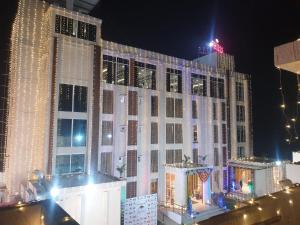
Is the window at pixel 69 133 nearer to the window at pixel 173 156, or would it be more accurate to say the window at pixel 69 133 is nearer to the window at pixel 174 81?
the window at pixel 173 156

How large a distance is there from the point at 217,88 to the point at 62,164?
17606 mm

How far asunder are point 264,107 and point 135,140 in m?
18.2

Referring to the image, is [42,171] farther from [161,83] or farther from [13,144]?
[161,83]

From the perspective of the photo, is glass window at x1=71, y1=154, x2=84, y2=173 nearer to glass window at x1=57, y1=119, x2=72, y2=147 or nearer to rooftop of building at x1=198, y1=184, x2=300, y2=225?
glass window at x1=57, y1=119, x2=72, y2=147

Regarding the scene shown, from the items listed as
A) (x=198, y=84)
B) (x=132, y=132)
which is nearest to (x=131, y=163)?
(x=132, y=132)

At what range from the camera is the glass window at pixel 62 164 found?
15258 mm

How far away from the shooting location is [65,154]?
51.2ft

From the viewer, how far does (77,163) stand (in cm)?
1609

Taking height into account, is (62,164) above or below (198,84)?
below

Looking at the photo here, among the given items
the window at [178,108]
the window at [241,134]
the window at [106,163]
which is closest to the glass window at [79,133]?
the window at [106,163]

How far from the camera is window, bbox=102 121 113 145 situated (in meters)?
17.8

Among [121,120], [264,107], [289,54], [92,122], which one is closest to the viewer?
[289,54]

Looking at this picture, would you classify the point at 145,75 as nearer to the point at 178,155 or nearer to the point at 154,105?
the point at 154,105

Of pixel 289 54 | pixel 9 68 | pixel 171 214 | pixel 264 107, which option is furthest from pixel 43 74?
pixel 264 107
